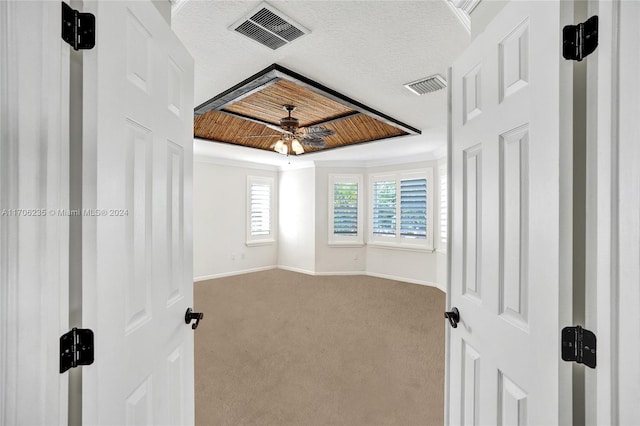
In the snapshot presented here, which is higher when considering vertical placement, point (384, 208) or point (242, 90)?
point (242, 90)

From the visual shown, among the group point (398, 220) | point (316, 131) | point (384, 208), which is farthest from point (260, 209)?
point (316, 131)

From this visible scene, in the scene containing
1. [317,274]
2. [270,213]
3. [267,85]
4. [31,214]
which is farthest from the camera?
[270,213]

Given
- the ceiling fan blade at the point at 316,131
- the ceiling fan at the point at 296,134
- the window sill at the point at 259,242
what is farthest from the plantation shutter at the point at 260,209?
the ceiling fan blade at the point at 316,131

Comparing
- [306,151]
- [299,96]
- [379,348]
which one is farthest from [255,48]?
[306,151]

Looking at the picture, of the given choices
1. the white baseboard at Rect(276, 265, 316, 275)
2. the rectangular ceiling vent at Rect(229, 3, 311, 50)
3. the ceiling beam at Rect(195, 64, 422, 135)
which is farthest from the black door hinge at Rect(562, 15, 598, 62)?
the white baseboard at Rect(276, 265, 316, 275)

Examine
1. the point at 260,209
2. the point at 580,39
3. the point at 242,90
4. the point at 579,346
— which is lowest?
the point at 579,346

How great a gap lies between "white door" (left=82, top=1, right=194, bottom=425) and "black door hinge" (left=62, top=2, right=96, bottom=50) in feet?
0.05

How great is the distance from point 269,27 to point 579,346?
200cm

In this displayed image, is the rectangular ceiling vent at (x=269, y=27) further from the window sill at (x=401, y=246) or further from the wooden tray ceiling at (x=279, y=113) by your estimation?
the window sill at (x=401, y=246)

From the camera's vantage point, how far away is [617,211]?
A: 0.65 meters

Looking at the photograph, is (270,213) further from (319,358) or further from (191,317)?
(191,317)

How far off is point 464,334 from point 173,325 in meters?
1.23

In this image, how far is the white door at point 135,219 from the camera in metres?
0.74

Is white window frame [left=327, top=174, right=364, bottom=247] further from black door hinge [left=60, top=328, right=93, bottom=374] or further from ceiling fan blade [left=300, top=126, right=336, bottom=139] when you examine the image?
black door hinge [left=60, top=328, right=93, bottom=374]
